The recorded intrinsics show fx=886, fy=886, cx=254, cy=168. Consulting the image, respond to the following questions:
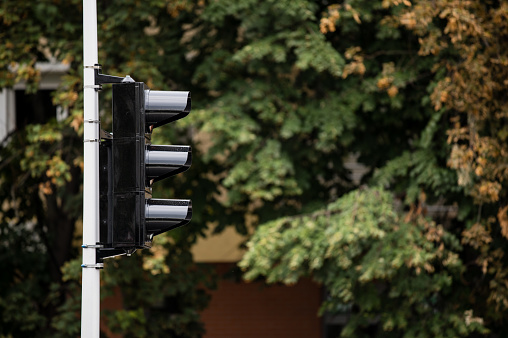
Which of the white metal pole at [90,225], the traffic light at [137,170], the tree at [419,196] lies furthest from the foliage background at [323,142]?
the white metal pole at [90,225]

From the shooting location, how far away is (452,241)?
10.6m

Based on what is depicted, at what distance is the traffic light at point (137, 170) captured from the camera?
523cm

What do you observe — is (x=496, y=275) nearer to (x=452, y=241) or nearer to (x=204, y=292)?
(x=452, y=241)

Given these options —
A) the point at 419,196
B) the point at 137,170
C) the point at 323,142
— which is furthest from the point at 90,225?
the point at 419,196

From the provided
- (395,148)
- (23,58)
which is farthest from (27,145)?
(395,148)

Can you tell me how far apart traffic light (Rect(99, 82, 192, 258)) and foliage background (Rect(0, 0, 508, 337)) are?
5.07 metres

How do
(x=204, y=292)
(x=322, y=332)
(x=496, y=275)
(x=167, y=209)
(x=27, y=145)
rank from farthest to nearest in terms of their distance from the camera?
(x=322, y=332) < (x=204, y=292) < (x=27, y=145) < (x=496, y=275) < (x=167, y=209)

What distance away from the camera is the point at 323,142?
11.1 meters

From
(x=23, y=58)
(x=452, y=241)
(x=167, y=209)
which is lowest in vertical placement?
(x=167, y=209)

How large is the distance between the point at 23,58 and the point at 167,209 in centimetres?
665

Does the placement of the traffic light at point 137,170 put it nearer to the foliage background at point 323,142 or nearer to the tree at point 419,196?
the tree at point 419,196

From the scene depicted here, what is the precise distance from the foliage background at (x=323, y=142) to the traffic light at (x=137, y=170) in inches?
200

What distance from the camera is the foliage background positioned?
10.2 metres

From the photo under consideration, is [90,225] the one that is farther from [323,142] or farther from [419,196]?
[419,196]
